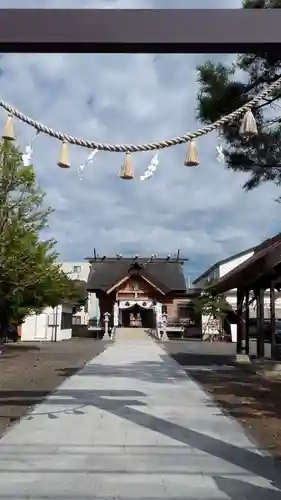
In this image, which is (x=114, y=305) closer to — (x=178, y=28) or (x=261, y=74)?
(x=261, y=74)

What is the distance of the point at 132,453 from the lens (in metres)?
6.61

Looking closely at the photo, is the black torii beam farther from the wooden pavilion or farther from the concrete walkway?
the wooden pavilion

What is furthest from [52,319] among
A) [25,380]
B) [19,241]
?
[25,380]

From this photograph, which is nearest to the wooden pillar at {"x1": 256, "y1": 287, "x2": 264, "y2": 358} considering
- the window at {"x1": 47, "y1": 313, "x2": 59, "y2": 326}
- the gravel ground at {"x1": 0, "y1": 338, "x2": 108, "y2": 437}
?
the gravel ground at {"x1": 0, "y1": 338, "x2": 108, "y2": 437}

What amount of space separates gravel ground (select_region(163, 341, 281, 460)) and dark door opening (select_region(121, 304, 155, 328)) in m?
28.9

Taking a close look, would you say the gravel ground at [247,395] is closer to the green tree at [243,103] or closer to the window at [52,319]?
the green tree at [243,103]

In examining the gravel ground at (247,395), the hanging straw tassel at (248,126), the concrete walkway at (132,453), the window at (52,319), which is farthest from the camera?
the window at (52,319)

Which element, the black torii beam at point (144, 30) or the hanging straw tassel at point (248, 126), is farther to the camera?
the hanging straw tassel at point (248, 126)

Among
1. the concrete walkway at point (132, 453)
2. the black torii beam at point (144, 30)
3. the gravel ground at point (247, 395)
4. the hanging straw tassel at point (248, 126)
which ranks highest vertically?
the black torii beam at point (144, 30)

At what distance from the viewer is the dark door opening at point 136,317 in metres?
48.3

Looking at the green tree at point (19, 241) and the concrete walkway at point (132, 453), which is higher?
the green tree at point (19, 241)

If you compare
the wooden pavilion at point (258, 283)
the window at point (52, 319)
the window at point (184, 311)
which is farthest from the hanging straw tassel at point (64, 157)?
the window at point (184, 311)

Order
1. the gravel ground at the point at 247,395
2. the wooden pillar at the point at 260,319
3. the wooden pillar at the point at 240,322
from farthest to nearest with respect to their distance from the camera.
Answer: the wooden pillar at the point at 240,322, the wooden pillar at the point at 260,319, the gravel ground at the point at 247,395

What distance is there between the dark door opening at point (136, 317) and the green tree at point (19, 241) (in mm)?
24721
